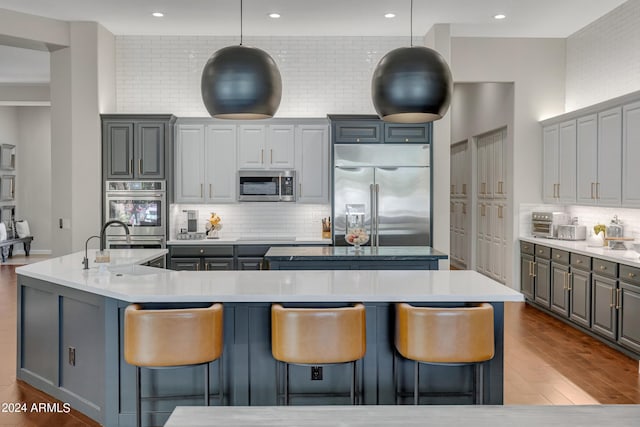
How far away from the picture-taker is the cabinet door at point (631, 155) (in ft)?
17.0

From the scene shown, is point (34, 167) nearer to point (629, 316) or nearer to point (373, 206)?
point (373, 206)

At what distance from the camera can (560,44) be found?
288 inches

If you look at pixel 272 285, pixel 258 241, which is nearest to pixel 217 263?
pixel 258 241

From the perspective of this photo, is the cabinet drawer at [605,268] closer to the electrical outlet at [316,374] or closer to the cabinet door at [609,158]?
the cabinet door at [609,158]

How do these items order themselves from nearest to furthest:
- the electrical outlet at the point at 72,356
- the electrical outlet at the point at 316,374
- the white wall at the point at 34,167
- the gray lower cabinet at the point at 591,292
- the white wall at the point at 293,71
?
the electrical outlet at the point at 316,374, the electrical outlet at the point at 72,356, the gray lower cabinet at the point at 591,292, the white wall at the point at 293,71, the white wall at the point at 34,167

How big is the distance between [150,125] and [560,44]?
548 centimetres

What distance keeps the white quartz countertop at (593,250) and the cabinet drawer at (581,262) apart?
0.18ft

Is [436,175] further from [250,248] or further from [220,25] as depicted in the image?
[220,25]

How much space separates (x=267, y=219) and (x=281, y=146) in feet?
3.40

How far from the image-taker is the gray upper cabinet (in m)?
6.64

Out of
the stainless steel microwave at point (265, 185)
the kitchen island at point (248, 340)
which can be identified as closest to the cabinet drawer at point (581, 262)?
the kitchen island at point (248, 340)

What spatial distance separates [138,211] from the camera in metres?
6.66

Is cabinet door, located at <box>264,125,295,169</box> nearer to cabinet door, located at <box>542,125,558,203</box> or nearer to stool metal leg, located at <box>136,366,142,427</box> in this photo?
cabinet door, located at <box>542,125,558,203</box>

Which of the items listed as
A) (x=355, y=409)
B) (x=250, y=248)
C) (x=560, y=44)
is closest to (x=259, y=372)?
(x=355, y=409)
